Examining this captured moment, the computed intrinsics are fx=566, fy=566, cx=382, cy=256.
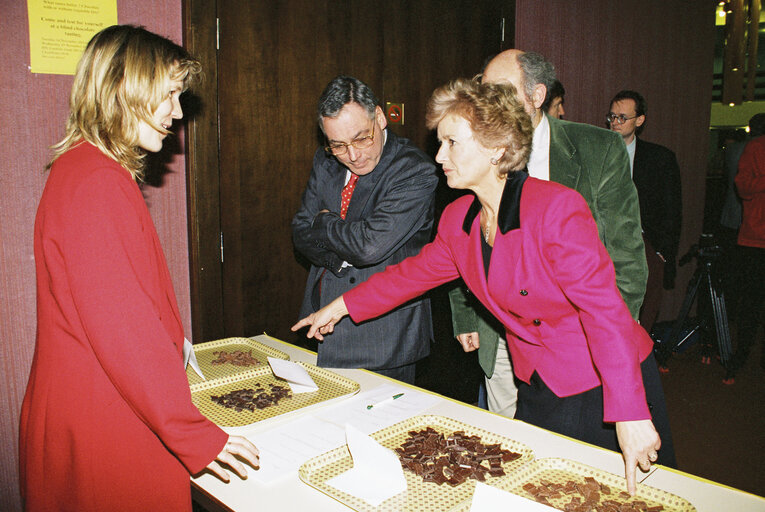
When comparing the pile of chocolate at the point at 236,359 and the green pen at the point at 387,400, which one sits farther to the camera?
the pile of chocolate at the point at 236,359

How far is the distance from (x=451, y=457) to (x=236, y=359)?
3.21 feet

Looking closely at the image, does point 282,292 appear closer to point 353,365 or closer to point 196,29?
point 353,365

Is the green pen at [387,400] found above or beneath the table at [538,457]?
above

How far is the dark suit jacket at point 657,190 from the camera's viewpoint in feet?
13.5

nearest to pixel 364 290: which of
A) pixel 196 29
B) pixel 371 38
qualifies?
pixel 196 29

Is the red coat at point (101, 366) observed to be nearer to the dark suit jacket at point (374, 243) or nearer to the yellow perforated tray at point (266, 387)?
the yellow perforated tray at point (266, 387)

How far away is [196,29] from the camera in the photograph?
8.40 ft

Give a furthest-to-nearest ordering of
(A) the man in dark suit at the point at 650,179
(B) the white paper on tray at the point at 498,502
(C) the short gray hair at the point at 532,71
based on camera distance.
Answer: (A) the man in dark suit at the point at 650,179, (C) the short gray hair at the point at 532,71, (B) the white paper on tray at the point at 498,502

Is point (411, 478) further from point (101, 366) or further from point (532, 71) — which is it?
point (532, 71)

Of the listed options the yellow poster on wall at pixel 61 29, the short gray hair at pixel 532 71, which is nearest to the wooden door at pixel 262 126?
the yellow poster on wall at pixel 61 29

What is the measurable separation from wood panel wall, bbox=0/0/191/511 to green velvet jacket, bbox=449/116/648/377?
5.95 ft

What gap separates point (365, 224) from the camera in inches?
80.3

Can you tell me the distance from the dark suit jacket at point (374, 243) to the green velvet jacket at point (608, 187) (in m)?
0.30

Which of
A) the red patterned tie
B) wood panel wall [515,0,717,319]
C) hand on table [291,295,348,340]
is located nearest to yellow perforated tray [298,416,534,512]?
hand on table [291,295,348,340]
